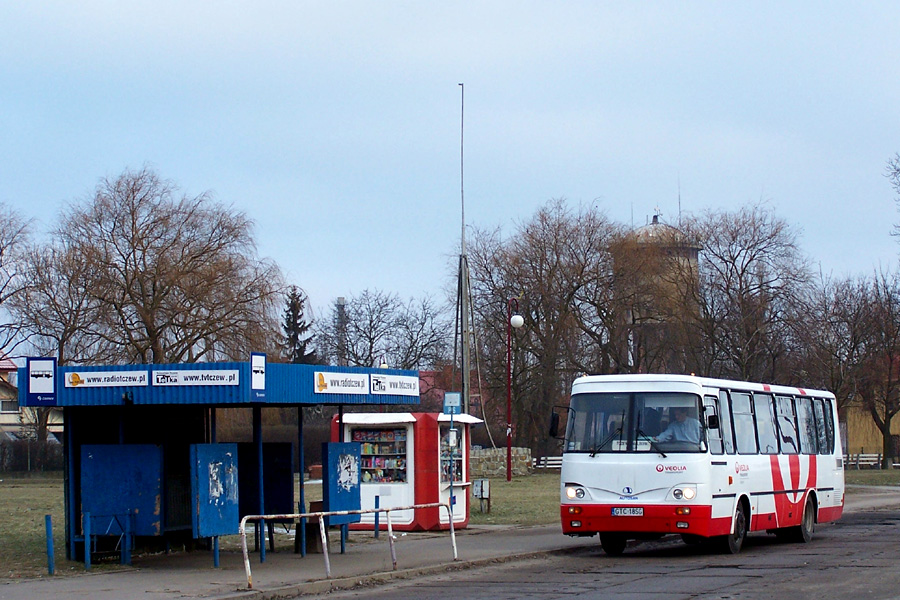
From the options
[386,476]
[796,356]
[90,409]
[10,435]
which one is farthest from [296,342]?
[90,409]

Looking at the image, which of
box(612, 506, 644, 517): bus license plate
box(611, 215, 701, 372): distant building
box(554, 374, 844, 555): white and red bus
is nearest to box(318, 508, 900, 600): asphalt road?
box(554, 374, 844, 555): white and red bus

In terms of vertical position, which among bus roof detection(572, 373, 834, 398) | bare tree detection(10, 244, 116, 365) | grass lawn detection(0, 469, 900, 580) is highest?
bare tree detection(10, 244, 116, 365)

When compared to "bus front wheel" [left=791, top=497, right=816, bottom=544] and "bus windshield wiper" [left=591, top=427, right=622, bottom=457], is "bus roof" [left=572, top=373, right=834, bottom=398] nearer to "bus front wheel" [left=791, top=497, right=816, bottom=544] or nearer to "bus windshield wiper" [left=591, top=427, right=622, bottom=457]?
"bus windshield wiper" [left=591, top=427, right=622, bottom=457]

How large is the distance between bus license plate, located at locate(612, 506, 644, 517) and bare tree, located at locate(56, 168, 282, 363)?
26.9 m

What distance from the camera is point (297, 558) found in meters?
17.7

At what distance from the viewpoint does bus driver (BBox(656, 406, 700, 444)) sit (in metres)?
17.7

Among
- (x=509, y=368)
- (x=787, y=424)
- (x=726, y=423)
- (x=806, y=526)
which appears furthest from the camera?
(x=509, y=368)

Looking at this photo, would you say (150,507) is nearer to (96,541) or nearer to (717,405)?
(96,541)

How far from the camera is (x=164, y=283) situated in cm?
4319

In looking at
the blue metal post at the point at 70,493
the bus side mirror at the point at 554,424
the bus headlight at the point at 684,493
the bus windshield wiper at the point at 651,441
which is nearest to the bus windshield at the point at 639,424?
the bus windshield wiper at the point at 651,441

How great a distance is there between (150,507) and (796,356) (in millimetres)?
42446

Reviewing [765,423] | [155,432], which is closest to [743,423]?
[765,423]

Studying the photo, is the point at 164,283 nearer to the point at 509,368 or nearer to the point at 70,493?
the point at 509,368

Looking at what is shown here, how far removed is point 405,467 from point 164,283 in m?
22.8
